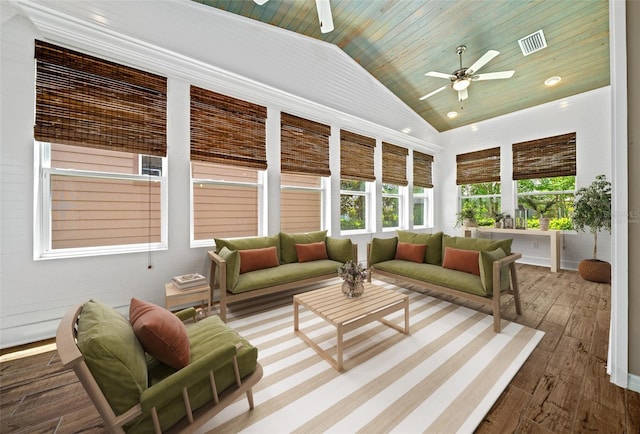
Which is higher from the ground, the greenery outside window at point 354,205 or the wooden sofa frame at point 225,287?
the greenery outside window at point 354,205

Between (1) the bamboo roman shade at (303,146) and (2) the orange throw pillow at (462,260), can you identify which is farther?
(1) the bamboo roman shade at (303,146)

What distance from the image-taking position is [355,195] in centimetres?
502

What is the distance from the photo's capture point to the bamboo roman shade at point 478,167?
5.68 m

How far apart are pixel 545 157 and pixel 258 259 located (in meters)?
6.05

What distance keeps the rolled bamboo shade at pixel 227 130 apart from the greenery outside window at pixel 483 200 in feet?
17.7

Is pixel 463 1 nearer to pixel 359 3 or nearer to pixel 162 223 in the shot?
pixel 359 3

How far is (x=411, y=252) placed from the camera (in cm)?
354

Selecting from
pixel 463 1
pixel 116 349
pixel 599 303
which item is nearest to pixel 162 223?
pixel 116 349

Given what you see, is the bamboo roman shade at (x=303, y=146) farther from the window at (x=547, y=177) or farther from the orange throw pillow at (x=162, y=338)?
the window at (x=547, y=177)

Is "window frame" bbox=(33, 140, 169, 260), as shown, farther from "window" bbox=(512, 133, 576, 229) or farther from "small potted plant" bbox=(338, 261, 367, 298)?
"window" bbox=(512, 133, 576, 229)

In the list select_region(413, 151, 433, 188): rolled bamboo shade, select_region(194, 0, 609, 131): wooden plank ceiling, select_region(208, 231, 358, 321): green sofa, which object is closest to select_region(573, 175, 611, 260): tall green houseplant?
select_region(194, 0, 609, 131): wooden plank ceiling

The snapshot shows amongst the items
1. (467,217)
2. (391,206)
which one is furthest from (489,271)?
(467,217)

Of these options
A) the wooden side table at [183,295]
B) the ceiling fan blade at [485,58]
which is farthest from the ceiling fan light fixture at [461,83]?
the wooden side table at [183,295]

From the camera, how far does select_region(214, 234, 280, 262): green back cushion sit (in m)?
3.06
